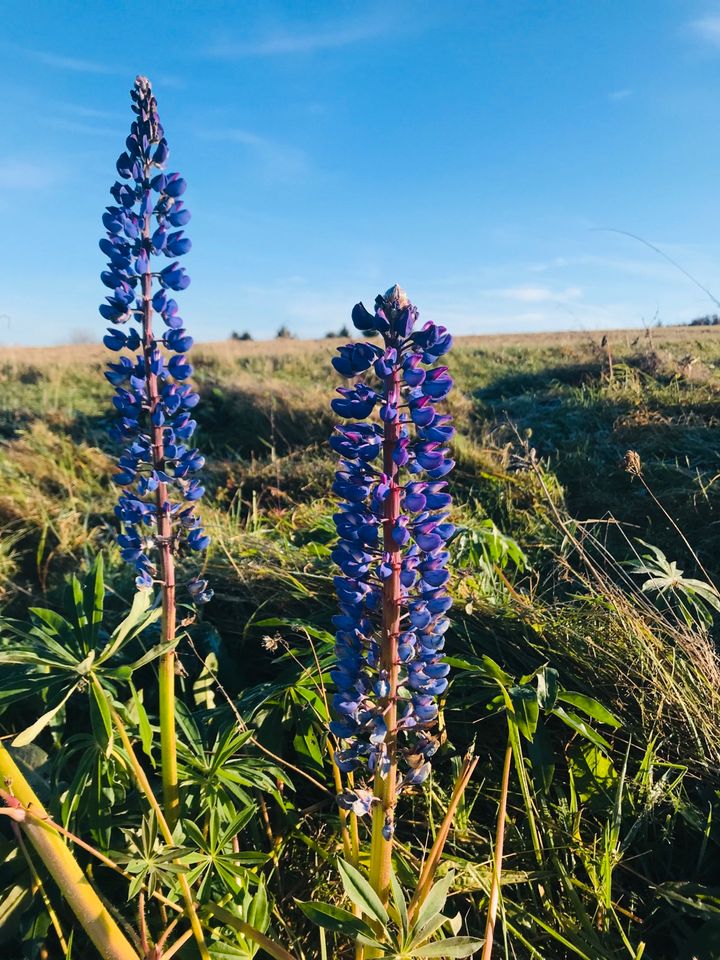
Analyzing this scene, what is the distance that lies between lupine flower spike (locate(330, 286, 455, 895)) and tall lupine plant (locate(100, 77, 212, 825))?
0.51m

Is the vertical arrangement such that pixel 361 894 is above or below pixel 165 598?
below

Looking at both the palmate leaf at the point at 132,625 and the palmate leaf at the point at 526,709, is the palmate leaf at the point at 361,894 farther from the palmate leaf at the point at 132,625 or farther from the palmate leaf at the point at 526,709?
the palmate leaf at the point at 132,625

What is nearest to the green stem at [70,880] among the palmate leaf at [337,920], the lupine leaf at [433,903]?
the palmate leaf at [337,920]

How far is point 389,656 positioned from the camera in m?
1.40

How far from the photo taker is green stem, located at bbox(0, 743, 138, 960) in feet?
4.60

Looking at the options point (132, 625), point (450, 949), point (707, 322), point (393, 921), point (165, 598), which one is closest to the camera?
point (450, 949)

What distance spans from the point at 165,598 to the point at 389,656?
620 millimetres

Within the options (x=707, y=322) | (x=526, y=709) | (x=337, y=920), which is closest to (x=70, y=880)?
(x=337, y=920)

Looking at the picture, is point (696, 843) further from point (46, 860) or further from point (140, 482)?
point (140, 482)

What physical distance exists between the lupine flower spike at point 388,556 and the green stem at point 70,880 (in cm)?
57

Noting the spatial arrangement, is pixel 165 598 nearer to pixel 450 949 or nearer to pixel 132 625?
pixel 132 625

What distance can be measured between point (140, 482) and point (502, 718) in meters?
1.48

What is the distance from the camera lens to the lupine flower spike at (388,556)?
136 cm

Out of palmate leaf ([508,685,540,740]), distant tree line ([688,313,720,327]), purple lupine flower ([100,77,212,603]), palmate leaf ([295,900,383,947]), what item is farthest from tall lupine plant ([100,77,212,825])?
distant tree line ([688,313,720,327])
